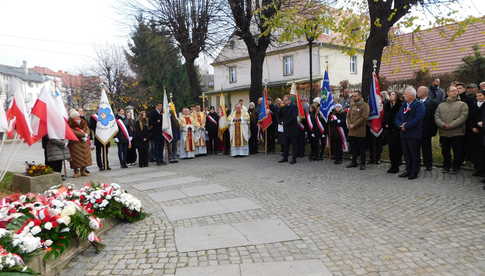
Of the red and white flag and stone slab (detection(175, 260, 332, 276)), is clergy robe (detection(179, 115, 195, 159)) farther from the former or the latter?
stone slab (detection(175, 260, 332, 276))

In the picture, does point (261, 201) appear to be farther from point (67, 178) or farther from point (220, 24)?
point (220, 24)

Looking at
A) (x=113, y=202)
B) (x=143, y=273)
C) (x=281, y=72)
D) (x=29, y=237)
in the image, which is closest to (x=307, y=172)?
(x=113, y=202)

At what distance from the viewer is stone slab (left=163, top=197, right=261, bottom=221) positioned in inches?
222

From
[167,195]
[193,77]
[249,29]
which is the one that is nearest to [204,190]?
[167,195]

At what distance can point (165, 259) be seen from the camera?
395 cm

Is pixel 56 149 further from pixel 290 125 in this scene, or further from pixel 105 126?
pixel 290 125

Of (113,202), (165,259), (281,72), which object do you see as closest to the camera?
(165,259)

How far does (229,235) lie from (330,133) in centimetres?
638

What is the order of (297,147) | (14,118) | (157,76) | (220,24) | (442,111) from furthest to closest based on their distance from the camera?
(157,76) < (220,24) < (297,147) < (442,111) < (14,118)

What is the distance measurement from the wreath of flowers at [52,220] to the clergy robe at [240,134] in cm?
749

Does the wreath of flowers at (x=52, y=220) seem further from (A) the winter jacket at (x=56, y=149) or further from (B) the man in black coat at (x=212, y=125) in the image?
(B) the man in black coat at (x=212, y=125)

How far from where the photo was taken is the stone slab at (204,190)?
7128 mm

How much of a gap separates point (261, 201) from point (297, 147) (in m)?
5.47

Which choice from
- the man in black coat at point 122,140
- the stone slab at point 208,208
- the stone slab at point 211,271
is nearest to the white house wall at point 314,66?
the man in black coat at point 122,140
